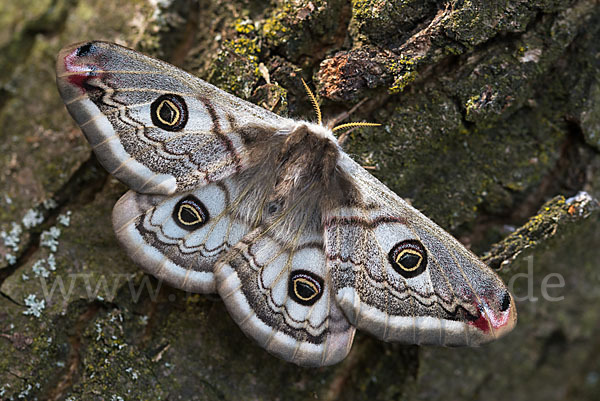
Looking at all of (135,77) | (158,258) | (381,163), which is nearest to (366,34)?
(381,163)

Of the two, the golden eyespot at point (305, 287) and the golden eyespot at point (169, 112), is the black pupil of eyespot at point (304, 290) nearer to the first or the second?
the golden eyespot at point (305, 287)

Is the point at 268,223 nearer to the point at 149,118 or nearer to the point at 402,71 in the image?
the point at 149,118

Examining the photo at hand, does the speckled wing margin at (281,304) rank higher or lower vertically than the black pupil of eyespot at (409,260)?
lower

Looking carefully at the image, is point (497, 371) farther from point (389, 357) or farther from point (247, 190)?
point (247, 190)

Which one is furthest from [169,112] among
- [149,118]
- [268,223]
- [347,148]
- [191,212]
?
[347,148]

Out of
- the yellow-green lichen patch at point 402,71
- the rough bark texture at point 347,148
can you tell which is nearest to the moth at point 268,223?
the rough bark texture at point 347,148
